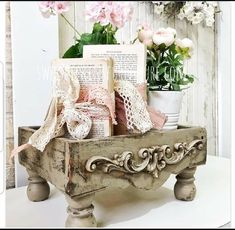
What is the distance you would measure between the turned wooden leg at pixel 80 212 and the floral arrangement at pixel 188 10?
0.87 meters

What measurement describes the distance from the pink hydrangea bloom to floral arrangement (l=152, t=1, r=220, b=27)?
2.04 feet

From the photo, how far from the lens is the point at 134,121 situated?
55cm

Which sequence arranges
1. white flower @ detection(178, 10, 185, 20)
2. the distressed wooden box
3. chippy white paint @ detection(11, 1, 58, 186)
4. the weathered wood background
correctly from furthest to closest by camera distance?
white flower @ detection(178, 10, 185, 20) < the weathered wood background < chippy white paint @ detection(11, 1, 58, 186) < the distressed wooden box

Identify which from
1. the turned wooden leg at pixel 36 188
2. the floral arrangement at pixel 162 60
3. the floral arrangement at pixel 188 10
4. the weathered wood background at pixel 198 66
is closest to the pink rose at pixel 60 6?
the floral arrangement at pixel 162 60

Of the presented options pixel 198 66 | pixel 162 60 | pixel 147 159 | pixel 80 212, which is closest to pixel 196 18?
pixel 198 66

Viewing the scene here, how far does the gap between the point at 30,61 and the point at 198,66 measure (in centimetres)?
79

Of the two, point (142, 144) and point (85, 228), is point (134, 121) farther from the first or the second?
point (85, 228)

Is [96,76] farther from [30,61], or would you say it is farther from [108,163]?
[30,61]

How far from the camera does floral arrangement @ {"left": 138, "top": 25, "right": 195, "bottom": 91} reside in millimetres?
661

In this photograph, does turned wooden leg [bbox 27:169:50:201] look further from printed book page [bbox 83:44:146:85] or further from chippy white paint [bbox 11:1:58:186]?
printed book page [bbox 83:44:146:85]

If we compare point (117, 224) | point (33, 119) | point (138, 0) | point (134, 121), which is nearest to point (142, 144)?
point (134, 121)

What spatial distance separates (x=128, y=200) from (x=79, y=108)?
0.88ft

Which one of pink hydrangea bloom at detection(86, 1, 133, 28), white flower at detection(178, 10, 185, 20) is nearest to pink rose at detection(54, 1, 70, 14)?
pink hydrangea bloom at detection(86, 1, 133, 28)

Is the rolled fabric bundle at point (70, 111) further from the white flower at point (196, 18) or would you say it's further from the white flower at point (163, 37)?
the white flower at point (196, 18)
